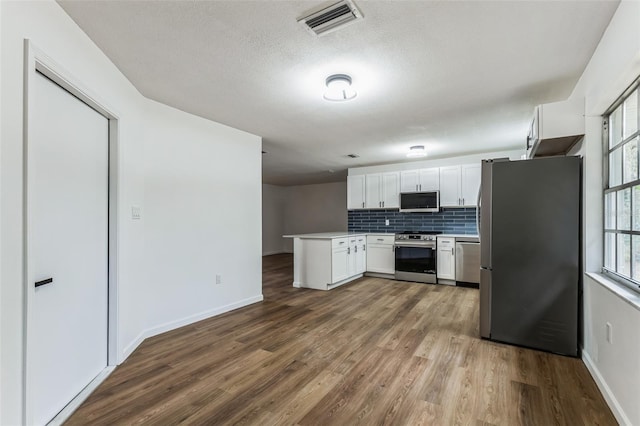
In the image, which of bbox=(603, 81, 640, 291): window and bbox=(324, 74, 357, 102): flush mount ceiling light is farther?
bbox=(324, 74, 357, 102): flush mount ceiling light

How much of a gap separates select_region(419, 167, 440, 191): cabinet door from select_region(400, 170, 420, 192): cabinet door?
0.08 meters

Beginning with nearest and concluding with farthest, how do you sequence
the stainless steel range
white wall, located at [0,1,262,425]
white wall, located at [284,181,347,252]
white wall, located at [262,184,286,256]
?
white wall, located at [0,1,262,425], the stainless steel range, white wall, located at [284,181,347,252], white wall, located at [262,184,286,256]

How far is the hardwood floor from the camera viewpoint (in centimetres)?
175

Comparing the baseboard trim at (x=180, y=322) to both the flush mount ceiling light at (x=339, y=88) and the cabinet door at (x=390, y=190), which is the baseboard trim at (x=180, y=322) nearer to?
the flush mount ceiling light at (x=339, y=88)

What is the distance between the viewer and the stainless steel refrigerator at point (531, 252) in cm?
247

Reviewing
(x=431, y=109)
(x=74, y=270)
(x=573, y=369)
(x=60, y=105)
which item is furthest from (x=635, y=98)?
(x=74, y=270)

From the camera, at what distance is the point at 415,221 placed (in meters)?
6.05

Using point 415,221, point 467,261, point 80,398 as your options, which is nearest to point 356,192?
point 415,221

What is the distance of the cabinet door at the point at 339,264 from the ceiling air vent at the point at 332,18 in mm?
3571

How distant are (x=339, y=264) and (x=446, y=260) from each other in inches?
75.6

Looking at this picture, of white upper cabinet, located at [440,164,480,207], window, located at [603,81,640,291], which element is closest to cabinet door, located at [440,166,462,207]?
white upper cabinet, located at [440,164,480,207]

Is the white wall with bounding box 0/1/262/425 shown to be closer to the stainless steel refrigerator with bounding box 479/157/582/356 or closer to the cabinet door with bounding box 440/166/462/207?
the stainless steel refrigerator with bounding box 479/157/582/356

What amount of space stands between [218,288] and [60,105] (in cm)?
243

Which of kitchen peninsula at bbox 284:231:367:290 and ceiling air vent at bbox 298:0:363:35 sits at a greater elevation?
ceiling air vent at bbox 298:0:363:35
